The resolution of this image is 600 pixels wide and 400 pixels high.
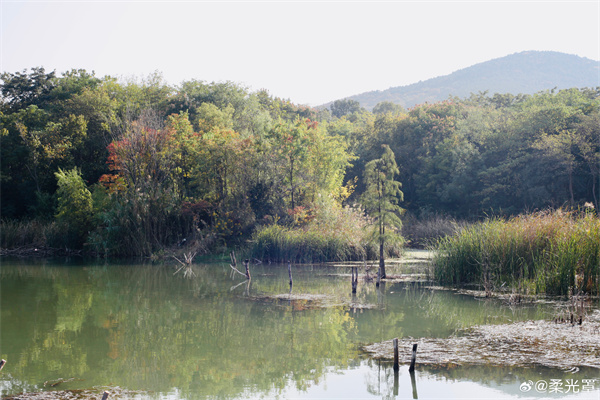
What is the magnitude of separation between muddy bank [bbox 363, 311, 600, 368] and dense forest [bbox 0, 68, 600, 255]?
447 inches

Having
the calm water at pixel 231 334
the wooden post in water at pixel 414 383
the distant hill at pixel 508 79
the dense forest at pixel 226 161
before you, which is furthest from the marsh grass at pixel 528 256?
the distant hill at pixel 508 79

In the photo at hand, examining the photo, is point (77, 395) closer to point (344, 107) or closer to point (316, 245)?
point (316, 245)

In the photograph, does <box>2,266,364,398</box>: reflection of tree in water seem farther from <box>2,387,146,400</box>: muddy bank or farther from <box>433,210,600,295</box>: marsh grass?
<box>433,210,600,295</box>: marsh grass

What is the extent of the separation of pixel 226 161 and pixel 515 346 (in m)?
18.5

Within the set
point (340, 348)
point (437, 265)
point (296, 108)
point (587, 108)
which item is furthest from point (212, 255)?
point (296, 108)

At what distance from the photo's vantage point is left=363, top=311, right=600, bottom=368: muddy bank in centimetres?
710

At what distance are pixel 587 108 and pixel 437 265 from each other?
65.1 ft

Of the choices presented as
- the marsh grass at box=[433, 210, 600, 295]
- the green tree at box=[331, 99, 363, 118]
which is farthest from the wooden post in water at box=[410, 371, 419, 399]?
the green tree at box=[331, 99, 363, 118]

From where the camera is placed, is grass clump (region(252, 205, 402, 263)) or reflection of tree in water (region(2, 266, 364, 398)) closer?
reflection of tree in water (region(2, 266, 364, 398))

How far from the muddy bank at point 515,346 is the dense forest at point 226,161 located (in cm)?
1134

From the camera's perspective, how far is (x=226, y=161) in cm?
2469

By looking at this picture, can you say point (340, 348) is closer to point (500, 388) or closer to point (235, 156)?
point (500, 388)

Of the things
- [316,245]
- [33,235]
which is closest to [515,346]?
[316,245]

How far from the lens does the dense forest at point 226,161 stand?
23703 mm
